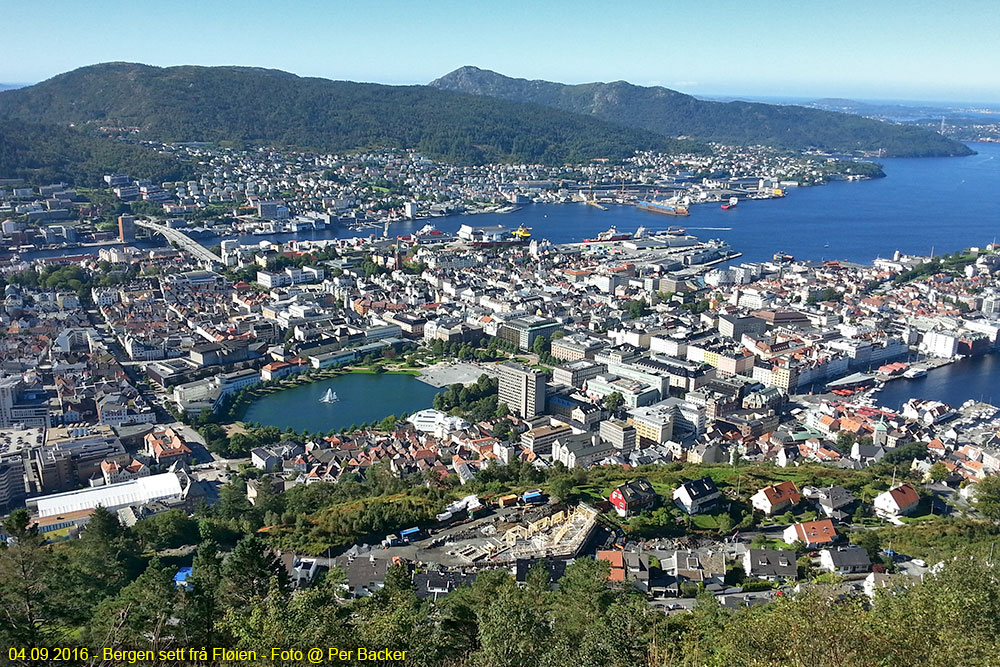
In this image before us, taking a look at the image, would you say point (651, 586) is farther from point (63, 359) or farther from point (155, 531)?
point (63, 359)

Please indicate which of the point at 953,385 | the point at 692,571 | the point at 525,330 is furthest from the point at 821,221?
the point at 692,571

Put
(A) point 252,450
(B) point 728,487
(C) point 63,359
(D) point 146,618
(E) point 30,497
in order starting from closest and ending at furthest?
(D) point 146,618 → (B) point 728,487 → (E) point 30,497 → (A) point 252,450 → (C) point 63,359

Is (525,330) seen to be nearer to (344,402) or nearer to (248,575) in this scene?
(344,402)

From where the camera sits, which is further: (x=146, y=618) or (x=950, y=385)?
(x=950, y=385)

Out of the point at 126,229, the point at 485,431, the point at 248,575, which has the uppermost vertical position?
the point at 126,229

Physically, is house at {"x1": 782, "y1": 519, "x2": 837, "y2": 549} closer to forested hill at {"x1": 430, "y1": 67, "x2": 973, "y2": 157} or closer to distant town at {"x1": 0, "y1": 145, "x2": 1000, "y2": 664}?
distant town at {"x1": 0, "y1": 145, "x2": 1000, "y2": 664}

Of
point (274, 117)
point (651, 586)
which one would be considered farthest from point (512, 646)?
point (274, 117)
